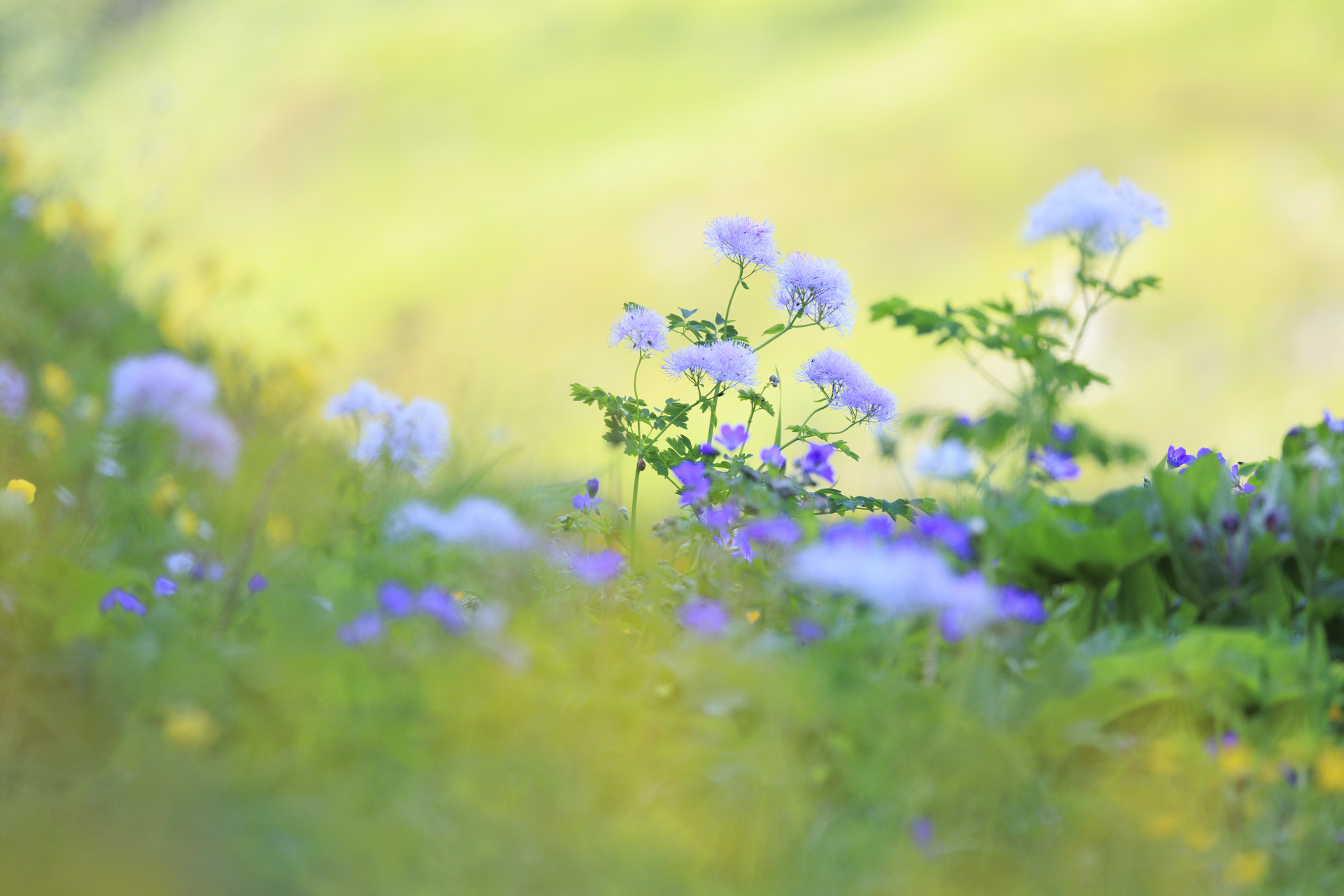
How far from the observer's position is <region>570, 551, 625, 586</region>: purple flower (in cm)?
173

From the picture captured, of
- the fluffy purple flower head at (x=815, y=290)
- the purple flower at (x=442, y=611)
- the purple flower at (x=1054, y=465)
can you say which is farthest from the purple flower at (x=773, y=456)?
the purple flower at (x=442, y=611)

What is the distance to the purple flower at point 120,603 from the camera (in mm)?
1794

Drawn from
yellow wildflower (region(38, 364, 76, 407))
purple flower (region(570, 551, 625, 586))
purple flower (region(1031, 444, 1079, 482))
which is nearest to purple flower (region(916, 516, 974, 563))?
purple flower (region(1031, 444, 1079, 482))

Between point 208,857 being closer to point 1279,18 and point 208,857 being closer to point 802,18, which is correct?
point 1279,18

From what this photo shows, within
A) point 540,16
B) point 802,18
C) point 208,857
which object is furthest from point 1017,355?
point 540,16

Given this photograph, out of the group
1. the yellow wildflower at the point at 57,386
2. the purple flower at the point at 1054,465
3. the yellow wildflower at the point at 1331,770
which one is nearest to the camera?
the yellow wildflower at the point at 1331,770

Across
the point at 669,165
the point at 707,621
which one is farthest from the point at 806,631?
the point at 669,165

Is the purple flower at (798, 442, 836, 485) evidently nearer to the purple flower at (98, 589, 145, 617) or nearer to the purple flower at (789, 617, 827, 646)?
the purple flower at (789, 617, 827, 646)

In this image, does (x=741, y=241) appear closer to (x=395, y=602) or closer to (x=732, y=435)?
(x=732, y=435)

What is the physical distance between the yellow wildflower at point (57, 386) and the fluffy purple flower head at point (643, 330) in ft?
8.58

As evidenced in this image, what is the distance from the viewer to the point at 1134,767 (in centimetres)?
168

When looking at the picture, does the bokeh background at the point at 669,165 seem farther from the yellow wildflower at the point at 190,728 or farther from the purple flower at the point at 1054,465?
the yellow wildflower at the point at 190,728

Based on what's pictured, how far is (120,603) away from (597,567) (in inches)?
32.8

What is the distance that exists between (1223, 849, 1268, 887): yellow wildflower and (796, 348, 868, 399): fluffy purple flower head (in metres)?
1.26
